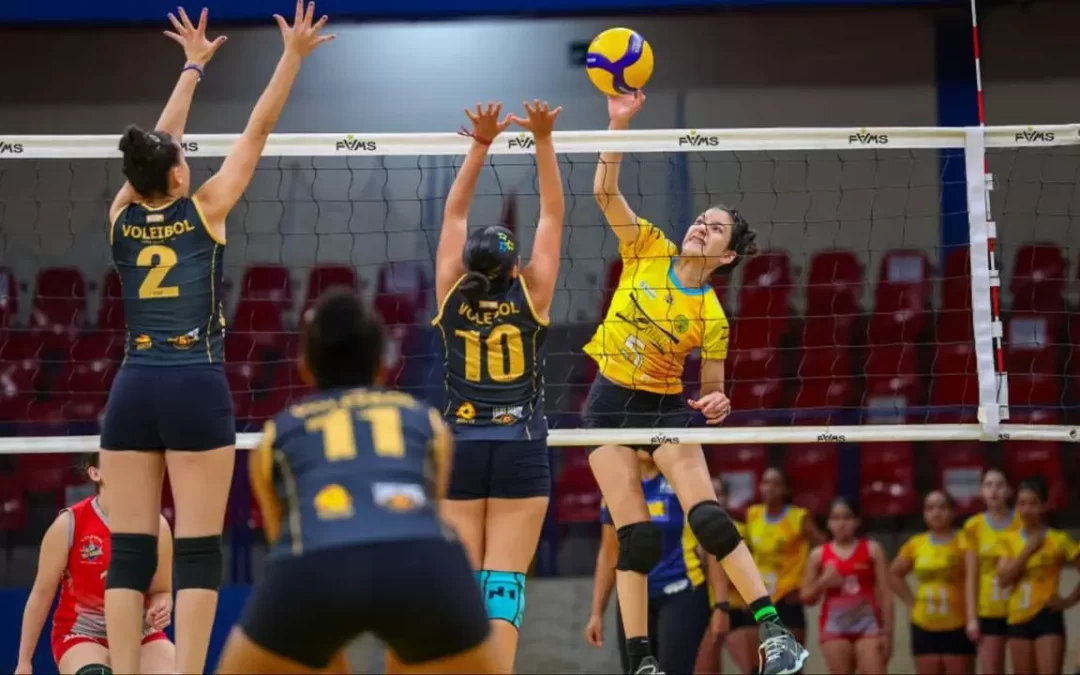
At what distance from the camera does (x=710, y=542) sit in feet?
20.5

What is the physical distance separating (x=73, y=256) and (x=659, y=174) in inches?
179

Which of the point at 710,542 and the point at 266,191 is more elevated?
the point at 266,191

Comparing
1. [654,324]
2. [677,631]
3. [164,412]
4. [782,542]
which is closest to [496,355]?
[654,324]

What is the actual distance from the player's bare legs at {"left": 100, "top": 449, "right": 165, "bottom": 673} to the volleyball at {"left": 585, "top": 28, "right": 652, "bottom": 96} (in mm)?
2832

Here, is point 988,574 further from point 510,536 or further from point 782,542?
point 510,536

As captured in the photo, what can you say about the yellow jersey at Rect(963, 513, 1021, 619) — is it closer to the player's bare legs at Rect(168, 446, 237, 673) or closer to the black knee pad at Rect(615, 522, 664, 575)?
the black knee pad at Rect(615, 522, 664, 575)

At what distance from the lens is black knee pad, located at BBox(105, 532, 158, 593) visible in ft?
16.7

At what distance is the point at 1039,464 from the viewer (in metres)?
10.4

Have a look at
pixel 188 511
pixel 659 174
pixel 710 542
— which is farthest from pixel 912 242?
pixel 188 511

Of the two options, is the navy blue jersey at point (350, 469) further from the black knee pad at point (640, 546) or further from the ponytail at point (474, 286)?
the black knee pad at point (640, 546)

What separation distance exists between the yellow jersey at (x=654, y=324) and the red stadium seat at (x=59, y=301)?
5.10 meters

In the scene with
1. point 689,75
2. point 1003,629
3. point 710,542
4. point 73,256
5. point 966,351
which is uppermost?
point 689,75

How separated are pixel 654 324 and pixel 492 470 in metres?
1.34

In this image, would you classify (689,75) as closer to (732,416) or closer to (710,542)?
(732,416)
